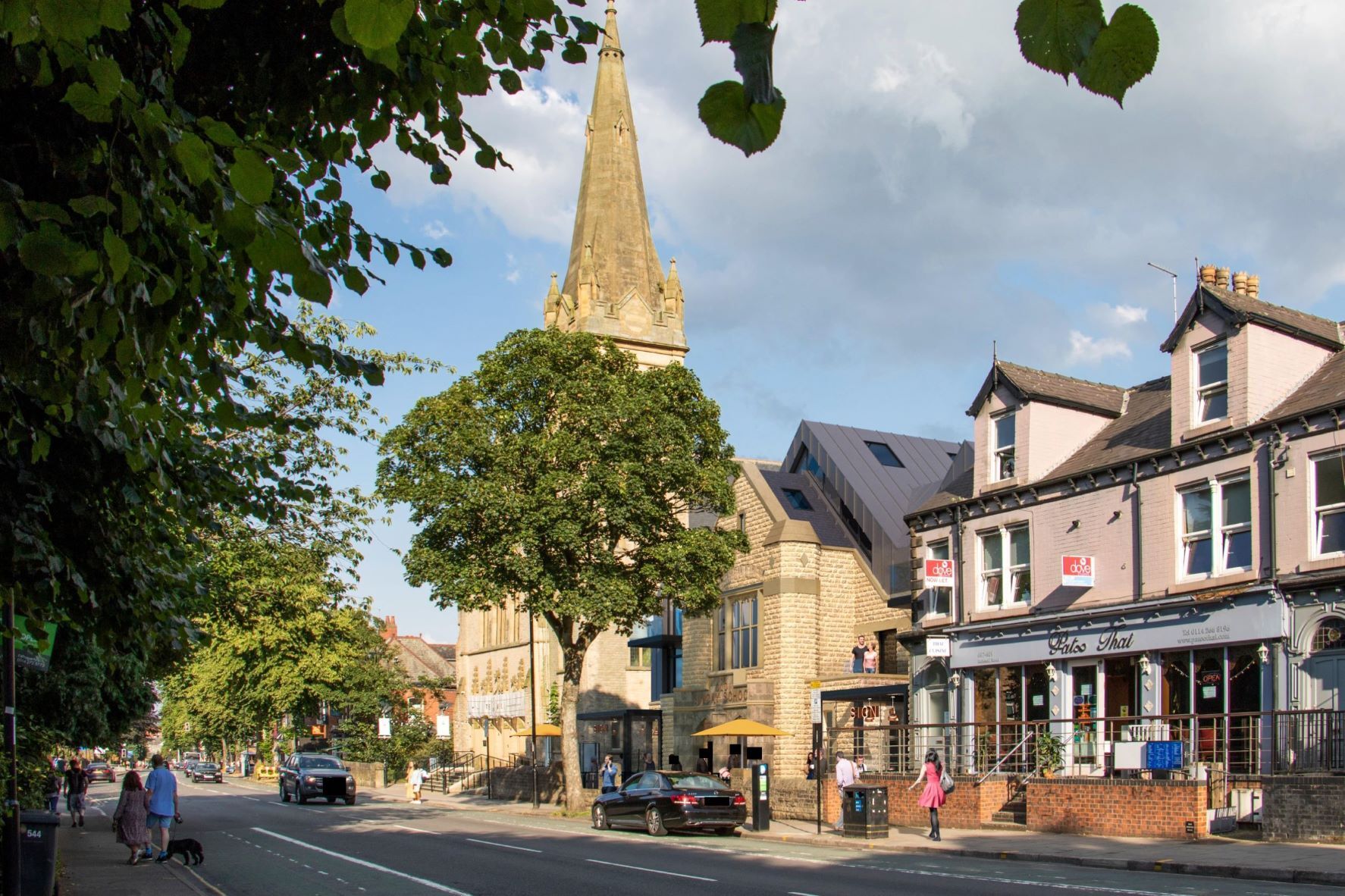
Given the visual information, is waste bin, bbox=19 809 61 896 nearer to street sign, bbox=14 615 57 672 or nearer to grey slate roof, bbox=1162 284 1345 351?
street sign, bbox=14 615 57 672

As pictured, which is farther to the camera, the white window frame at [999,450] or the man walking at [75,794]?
the man walking at [75,794]

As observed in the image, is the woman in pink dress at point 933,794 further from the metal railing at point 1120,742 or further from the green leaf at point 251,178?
the green leaf at point 251,178

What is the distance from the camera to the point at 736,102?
8.19 feet

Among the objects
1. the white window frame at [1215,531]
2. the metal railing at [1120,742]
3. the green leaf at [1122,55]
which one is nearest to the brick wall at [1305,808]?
the metal railing at [1120,742]

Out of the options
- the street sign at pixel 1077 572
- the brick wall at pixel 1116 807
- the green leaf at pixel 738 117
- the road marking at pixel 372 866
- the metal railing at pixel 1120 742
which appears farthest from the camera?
the street sign at pixel 1077 572

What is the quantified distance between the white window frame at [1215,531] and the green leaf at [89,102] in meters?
23.4

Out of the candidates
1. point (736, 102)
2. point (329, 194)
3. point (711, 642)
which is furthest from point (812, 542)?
point (736, 102)

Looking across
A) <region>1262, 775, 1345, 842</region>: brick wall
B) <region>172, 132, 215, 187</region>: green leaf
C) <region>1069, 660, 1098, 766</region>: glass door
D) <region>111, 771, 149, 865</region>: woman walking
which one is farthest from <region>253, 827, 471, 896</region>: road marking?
<region>1069, 660, 1098, 766</region>: glass door

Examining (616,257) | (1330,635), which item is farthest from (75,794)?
(616,257)

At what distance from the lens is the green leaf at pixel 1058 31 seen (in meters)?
2.28

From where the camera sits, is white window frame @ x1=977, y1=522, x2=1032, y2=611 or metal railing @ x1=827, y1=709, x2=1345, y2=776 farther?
white window frame @ x1=977, y1=522, x2=1032, y2=611

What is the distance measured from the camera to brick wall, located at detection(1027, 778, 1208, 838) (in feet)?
73.6

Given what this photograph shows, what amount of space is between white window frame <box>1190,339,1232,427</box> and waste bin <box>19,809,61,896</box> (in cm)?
2070

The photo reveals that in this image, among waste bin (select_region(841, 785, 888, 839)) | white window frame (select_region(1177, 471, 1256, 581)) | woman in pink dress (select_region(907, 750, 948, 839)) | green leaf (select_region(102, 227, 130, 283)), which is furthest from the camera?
waste bin (select_region(841, 785, 888, 839))
